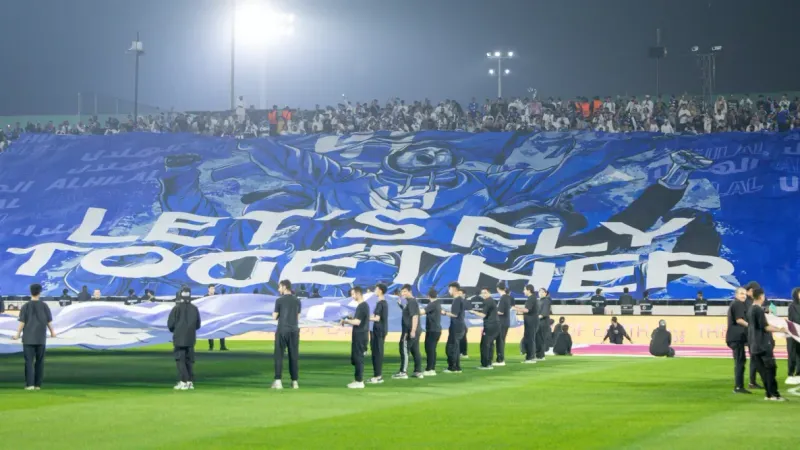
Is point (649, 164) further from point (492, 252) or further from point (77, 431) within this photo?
point (77, 431)

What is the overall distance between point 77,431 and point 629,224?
45.6 metres

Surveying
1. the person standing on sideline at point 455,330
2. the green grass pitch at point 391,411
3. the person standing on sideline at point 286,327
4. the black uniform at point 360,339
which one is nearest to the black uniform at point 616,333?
the green grass pitch at point 391,411

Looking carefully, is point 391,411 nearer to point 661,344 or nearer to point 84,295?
point 661,344

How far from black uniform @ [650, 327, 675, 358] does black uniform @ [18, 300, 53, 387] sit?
21411 mm

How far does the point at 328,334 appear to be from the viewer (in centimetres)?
5122

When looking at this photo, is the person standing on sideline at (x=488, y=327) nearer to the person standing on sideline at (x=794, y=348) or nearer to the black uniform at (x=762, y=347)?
the person standing on sideline at (x=794, y=348)

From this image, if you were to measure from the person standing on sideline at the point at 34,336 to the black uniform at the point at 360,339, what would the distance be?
246 inches

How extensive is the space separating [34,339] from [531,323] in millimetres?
16013

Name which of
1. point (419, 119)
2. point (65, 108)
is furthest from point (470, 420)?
point (65, 108)

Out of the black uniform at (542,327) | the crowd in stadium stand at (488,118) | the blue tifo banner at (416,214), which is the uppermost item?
the crowd in stadium stand at (488,118)

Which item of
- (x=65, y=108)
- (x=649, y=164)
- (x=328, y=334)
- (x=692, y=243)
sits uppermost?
(x=65, y=108)

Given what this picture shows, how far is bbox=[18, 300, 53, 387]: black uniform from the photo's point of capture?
984 inches

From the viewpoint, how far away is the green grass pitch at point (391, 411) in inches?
635

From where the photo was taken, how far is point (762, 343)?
22.3 m
